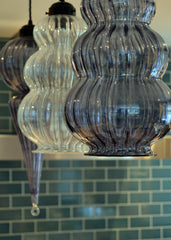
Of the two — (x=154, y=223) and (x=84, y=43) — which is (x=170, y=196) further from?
(x=84, y=43)

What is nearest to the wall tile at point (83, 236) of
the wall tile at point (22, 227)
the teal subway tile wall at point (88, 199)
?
the teal subway tile wall at point (88, 199)

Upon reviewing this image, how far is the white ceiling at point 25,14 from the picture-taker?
6.53 feet

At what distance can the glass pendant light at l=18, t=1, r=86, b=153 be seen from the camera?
2.94 ft

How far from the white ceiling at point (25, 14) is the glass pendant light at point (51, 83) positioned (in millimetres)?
1020

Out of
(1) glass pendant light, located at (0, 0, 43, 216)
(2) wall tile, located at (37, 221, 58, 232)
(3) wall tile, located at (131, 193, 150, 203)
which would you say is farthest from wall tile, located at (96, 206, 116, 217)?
(1) glass pendant light, located at (0, 0, 43, 216)

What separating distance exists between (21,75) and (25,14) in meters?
1.06

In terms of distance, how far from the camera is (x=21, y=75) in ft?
3.72

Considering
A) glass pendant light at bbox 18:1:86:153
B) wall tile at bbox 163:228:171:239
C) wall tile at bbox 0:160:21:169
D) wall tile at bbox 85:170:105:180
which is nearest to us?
glass pendant light at bbox 18:1:86:153

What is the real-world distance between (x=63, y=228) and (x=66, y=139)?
1610 millimetres

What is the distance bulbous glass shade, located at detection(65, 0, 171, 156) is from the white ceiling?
1.45 metres

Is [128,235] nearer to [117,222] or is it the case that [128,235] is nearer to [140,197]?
[117,222]

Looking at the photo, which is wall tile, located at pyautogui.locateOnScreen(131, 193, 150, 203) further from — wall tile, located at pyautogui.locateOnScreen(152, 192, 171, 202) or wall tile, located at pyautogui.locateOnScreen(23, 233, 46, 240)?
wall tile, located at pyautogui.locateOnScreen(23, 233, 46, 240)

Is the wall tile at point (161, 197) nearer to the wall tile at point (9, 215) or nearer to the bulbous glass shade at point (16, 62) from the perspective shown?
the wall tile at point (9, 215)

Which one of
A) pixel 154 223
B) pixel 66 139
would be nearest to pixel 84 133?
pixel 66 139
